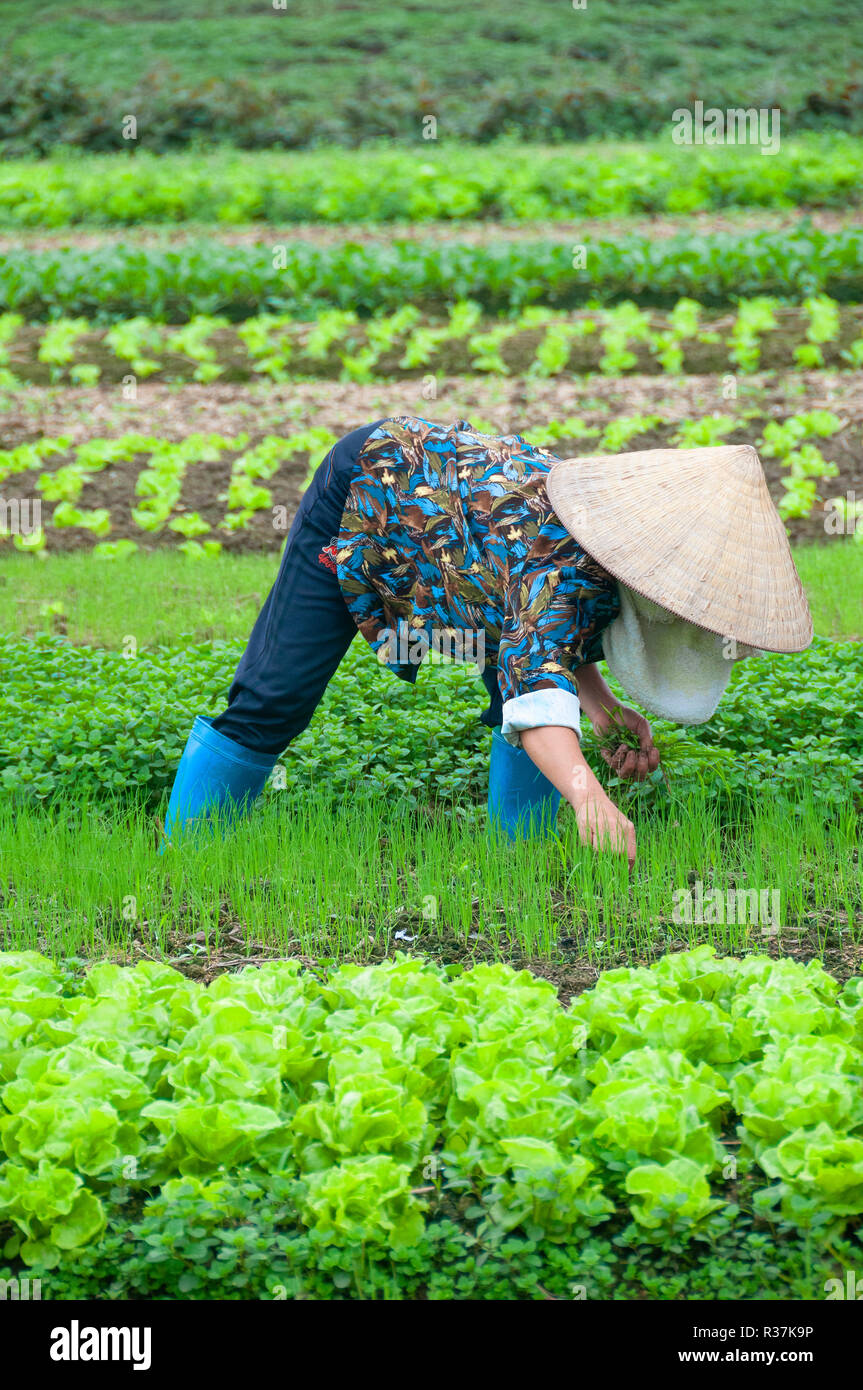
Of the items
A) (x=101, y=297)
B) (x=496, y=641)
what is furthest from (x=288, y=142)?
(x=496, y=641)

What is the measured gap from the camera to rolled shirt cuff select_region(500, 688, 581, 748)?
8.93ft

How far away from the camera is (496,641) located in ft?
10.7

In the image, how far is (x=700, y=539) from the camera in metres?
2.72

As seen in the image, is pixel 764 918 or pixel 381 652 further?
pixel 381 652

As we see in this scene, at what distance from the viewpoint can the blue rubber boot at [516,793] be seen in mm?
3508

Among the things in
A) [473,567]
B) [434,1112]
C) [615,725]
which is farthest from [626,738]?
[434,1112]

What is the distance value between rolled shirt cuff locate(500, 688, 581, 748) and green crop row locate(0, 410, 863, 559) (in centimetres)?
448

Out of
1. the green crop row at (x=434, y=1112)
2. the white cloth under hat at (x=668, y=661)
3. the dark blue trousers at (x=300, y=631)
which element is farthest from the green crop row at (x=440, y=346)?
the green crop row at (x=434, y=1112)

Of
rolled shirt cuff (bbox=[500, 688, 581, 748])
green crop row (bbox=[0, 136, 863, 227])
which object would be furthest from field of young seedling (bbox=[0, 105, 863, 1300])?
green crop row (bbox=[0, 136, 863, 227])

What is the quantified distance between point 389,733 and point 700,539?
184 centimetres

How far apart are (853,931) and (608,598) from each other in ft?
3.20

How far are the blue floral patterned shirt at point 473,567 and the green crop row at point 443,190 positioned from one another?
10225mm
